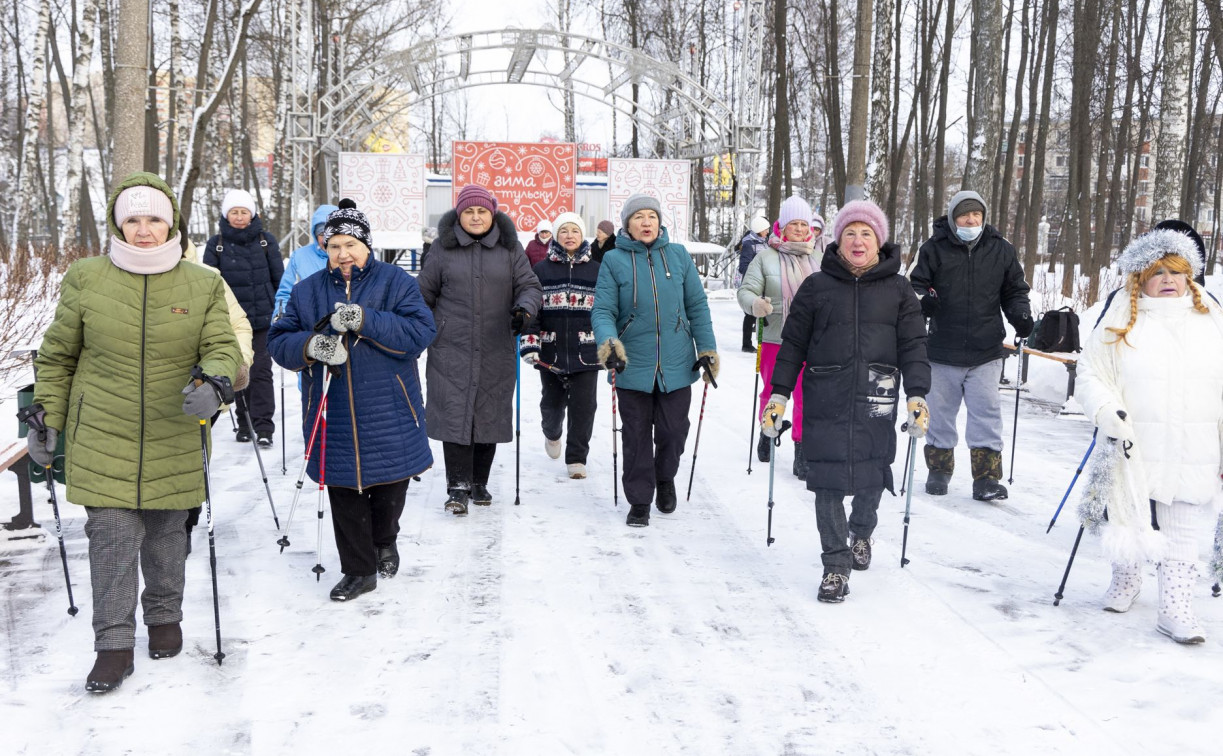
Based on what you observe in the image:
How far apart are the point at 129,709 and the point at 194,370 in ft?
3.86

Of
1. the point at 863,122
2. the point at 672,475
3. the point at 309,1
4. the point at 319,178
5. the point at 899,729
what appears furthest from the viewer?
the point at 319,178

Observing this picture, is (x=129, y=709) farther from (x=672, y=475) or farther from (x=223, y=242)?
(x=223, y=242)

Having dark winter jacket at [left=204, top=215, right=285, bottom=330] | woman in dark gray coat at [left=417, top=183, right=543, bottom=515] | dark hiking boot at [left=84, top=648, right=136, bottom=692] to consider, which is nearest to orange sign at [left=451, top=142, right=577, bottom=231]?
dark winter jacket at [left=204, top=215, right=285, bottom=330]

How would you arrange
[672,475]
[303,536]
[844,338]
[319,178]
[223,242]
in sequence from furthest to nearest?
[319,178]
[223,242]
[672,475]
[303,536]
[844,338]

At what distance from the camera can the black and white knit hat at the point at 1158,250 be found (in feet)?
13.8

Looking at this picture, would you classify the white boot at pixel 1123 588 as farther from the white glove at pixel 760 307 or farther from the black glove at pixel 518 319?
the black glove at pixel 518 319

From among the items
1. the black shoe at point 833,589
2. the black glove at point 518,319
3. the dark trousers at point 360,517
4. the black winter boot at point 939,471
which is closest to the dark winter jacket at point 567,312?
the black glove at point 518,319

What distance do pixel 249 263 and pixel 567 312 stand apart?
8.34 ft

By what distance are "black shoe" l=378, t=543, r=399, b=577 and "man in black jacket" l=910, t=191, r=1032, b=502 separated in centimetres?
363

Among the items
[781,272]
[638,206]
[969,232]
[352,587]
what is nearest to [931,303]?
[969,232]

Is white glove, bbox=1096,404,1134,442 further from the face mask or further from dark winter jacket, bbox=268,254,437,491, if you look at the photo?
dark winter jacket, bbox=268,254,437,491

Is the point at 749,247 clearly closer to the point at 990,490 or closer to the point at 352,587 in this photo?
the point at 990,490

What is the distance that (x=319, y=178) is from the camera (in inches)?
1033

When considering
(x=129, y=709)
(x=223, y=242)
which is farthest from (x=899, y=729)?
(x=223, y=242)
